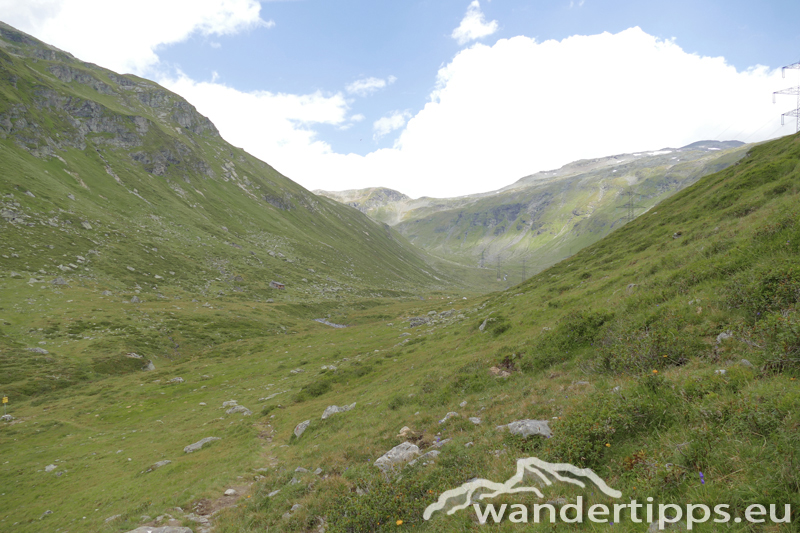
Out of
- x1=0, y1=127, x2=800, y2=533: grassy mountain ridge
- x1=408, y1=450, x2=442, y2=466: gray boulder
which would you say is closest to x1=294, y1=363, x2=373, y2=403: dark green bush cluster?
x1=0, y1=127, x2=800, y2=533: grassy mountain ridge

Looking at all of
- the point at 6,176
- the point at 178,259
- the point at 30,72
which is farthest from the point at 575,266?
the point at 30,72

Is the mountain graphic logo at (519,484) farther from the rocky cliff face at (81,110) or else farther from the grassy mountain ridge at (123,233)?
the rocky cliff face at (81,110)

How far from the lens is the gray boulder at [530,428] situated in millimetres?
9126

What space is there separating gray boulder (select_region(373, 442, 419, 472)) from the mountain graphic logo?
3.27 meters

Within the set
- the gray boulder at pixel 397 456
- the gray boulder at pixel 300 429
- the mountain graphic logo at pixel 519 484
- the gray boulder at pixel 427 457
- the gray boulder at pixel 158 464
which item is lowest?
the gray boulder at pixel 158 464

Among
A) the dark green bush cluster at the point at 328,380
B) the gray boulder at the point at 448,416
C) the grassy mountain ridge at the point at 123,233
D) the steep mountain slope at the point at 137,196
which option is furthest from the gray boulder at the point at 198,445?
the steep mountain slope at the point at 137,196

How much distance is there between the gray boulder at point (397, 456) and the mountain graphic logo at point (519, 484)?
129 inches

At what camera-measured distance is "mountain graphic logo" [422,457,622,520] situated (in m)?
7.05

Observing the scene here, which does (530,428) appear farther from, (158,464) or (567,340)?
(158,464)

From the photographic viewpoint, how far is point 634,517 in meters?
5.51

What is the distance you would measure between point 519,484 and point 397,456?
558 centimetres

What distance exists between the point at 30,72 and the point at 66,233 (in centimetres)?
10203

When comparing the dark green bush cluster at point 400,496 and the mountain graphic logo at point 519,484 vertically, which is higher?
the mountain graphic logo at point 519,484

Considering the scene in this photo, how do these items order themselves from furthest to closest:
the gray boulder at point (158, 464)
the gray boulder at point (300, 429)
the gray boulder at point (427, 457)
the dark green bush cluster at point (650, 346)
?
1. the gray boulder at point (300, 429)
2. the gray boulder at point (158, 464)
3. the gray boulder at point (427, 457)
4. the dark green bush cluster at point (650, 346)
